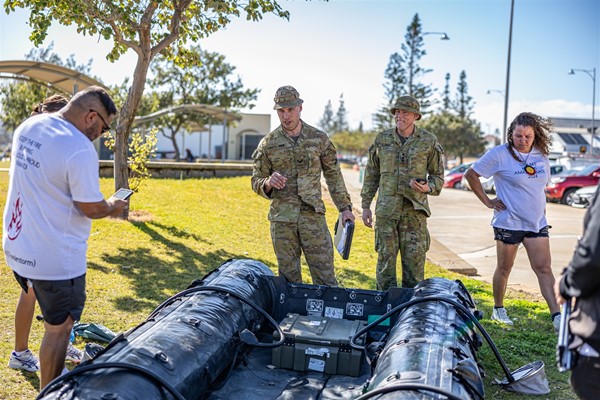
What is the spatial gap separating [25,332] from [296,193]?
2.42 metres

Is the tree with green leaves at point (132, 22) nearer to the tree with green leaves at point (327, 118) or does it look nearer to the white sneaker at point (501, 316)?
the white sneaker at point (501, 316)

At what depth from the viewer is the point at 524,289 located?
8258mm

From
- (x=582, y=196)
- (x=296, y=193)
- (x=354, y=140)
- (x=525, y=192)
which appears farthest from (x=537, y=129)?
(x=354, y=140)

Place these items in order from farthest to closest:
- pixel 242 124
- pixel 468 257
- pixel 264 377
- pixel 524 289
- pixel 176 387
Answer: pixel 242 124 → pixel 468 257 → pixel 524 289 → pixel 264 377 → pixel 176 387

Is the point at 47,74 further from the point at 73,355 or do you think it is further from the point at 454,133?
the point at 454,133

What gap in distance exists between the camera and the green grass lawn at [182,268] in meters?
5.30

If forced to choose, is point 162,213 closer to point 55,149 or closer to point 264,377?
point 264,377

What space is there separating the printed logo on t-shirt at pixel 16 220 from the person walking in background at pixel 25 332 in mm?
Answer: 809

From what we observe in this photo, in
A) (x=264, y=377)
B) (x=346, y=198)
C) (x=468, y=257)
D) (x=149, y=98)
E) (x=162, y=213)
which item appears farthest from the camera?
(x=149, y=98)

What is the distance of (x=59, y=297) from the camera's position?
11.8 feet

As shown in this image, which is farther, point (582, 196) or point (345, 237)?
point (582, 196)

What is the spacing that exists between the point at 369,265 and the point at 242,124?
37.8 m

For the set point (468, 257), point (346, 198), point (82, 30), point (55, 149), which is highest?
point (82, 30)

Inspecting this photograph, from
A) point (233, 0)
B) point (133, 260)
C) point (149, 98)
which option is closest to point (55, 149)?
point (133, 260)
